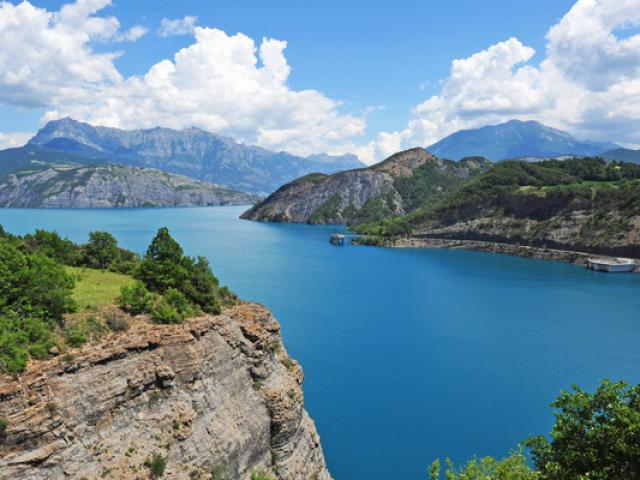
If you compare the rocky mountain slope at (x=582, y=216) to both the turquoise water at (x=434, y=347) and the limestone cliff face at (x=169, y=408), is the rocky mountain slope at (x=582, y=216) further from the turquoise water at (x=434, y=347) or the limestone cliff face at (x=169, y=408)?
the limestone cliff face at (x=169, y=408)

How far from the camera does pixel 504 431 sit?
1927 inches

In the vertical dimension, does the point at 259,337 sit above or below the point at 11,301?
below

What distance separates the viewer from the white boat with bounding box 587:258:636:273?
14538cm

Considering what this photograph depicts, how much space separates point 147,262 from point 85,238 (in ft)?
546

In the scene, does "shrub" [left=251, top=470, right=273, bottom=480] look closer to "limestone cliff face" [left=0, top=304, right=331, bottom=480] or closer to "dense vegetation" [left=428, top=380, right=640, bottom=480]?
"limestone cliff face" [left=0, top=304, right=331, bottom=480]

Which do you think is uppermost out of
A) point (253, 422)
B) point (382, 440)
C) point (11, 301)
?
point (11, 301)

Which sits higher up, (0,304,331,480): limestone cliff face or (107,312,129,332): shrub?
(107,312,129,332): shrub

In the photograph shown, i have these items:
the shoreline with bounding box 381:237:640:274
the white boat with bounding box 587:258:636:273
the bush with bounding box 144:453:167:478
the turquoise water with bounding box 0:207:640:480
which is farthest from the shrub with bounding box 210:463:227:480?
the shoreline with bounding box 381:237:640:274

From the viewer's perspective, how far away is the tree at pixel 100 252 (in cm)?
4425

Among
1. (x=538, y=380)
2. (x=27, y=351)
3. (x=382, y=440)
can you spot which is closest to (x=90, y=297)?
(x=27, y=351)

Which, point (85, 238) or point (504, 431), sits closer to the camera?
point (504, 431)

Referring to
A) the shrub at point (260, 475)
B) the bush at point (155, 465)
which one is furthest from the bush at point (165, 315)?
the shrub at point (260, 475)

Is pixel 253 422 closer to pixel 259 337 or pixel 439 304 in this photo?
pixel 259 337

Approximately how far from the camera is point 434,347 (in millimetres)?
74375
